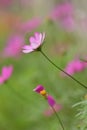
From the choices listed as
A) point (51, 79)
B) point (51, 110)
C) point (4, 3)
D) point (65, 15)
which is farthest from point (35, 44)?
point (4, 3)

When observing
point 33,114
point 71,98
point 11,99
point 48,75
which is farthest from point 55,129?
point 11,99

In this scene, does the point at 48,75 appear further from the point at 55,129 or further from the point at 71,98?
the point at 55,129

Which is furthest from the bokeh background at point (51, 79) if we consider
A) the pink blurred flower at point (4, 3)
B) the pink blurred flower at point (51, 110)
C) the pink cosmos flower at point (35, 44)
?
the pink blurred flower at point (4, 3)

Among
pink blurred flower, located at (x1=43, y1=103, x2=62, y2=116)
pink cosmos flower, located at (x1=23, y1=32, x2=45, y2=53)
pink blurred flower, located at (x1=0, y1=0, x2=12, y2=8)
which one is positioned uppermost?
pink cosmos flower, located at (x1=23, y1=32, x2=45, y2=53)

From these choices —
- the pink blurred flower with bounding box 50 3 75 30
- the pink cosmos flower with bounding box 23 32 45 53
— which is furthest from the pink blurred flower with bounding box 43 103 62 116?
the pink blurred flower with bounding box 50 3 75 30

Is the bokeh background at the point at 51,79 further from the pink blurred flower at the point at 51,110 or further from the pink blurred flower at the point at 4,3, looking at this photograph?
the pink blurred flower at the point at 4,3

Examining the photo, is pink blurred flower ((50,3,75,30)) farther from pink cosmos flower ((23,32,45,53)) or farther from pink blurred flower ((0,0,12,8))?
pink blurred flower ((0,0,12,8))

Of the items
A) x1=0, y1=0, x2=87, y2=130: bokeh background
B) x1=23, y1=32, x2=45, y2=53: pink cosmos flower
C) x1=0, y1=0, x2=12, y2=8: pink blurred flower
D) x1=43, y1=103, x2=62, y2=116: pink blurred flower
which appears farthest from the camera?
x1=0, y1=0, x2=12, y2=8: pink blurred flower

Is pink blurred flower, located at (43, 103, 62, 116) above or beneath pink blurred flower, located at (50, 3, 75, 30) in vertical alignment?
above

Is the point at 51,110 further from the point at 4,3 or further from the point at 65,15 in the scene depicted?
the point at 4,3
